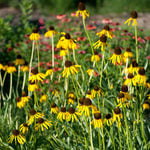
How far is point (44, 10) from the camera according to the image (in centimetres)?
987

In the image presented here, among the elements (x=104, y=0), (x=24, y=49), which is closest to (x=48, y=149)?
(x=24, y=49)

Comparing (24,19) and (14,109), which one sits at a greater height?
(24,19)

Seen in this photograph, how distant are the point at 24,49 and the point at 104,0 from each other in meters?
5.84

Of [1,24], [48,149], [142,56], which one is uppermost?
[1,24]

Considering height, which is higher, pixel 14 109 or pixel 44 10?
pixel 44 10

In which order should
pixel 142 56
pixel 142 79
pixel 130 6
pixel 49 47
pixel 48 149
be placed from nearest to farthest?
pixel 142 79 < pixel 48 149 < pixel 142 56 < pixel 49 47 < pixel 130 6

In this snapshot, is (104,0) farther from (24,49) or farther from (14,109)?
(14,109)

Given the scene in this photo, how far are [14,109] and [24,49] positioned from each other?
199 centimetres

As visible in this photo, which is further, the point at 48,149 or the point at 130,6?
the point at 130,6

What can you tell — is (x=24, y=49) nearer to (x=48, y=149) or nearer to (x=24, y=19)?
(x=24, y=19)

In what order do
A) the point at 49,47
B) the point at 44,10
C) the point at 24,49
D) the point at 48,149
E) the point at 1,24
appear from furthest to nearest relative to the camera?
the point at 44,10 < the point at 1,24 < the point at 24,49 < the point at 49,47 < the point at 48,149

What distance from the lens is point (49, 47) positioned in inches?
186

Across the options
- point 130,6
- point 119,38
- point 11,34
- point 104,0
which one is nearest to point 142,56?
point 119,38

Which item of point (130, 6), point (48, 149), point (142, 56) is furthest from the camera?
point (130, 6)
